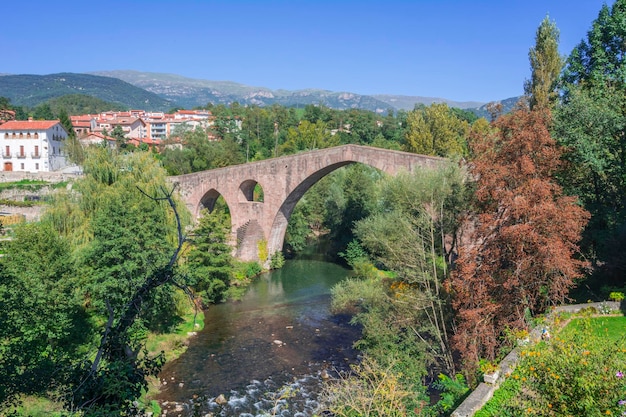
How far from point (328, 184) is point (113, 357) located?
103 feet

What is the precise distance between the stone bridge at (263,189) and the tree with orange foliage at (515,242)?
13.7 metres

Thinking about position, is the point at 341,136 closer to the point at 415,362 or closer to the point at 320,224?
the point at 320,224

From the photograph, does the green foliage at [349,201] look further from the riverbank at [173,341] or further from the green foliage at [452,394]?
the green foliage at [452,394]

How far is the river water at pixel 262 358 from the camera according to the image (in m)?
13.8

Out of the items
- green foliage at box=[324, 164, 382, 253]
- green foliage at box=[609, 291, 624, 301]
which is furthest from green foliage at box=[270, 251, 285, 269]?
green foliage at box=[609, 291, 624, 301]

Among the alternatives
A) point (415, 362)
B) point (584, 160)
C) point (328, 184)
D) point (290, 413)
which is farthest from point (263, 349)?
point (328, 184)

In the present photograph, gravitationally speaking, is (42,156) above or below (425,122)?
below

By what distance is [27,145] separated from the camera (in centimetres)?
4419

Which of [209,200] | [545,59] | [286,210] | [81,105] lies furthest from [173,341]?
[81,105]

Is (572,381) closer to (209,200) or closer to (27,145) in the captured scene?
(209,200)

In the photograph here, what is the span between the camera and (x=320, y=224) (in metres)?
39.2

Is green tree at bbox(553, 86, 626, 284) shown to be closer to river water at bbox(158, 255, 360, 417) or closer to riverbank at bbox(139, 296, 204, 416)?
river water at bbox(158, 255, 360, 417)

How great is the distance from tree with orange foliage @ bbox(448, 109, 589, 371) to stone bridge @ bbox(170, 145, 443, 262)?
45.0 feet

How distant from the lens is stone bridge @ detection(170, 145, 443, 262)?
27.5 metres
